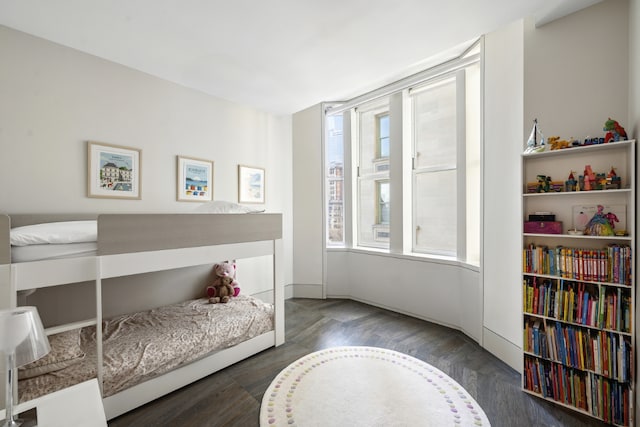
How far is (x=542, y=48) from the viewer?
6.54ft

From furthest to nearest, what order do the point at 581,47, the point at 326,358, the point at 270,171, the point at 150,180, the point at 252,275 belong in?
1. the point at 270,171
2. the point at 252,275
3. the point at 150,180
4. the point at 326,358
5. the point at 581,47

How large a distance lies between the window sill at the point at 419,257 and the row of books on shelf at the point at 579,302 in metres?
0.75

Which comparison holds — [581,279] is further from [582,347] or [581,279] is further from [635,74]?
[635,74]

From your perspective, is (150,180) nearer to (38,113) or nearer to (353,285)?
(38,113)

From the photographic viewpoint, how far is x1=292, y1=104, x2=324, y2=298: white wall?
3973 mm

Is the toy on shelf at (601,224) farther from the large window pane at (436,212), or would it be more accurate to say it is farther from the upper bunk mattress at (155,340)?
the upper bunk mattress at (155,340)

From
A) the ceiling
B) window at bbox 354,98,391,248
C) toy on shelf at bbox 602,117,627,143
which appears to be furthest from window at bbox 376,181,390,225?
toy on shelf at bbox 602,117,627,143

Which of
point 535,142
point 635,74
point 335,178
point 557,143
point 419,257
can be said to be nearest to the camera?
point 635,74

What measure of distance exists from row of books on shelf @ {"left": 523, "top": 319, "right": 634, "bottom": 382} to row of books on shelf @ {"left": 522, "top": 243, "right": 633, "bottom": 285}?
34 centimetres

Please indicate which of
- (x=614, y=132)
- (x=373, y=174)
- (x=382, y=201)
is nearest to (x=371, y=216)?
(x=382, y=201)

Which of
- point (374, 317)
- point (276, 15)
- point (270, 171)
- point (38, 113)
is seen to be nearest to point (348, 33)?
point (276, 15)

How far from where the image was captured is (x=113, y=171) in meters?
2.41

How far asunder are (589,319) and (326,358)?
1846 mm

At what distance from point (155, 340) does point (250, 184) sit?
2033 millimetres
